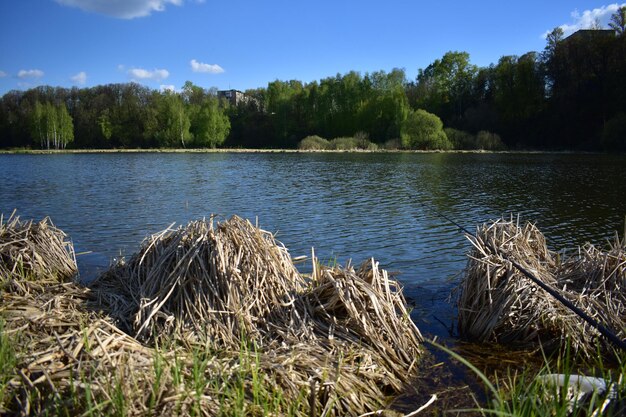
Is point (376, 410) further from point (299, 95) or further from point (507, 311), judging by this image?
point (299, 95)

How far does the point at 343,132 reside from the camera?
10562cm

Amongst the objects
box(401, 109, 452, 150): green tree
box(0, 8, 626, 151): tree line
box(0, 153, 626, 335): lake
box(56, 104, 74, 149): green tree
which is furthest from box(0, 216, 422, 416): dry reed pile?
box(56, 104, 74, 149): green tree

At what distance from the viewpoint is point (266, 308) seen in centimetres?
543

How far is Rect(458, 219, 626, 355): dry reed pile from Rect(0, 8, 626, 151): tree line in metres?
67.1

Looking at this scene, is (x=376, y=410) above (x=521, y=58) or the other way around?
the other way around

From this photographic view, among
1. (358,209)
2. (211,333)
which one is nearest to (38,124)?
(358,209)

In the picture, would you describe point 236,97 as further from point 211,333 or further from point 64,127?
point 211,333

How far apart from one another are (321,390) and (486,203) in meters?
19.0

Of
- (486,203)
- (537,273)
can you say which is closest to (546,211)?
(486,203)

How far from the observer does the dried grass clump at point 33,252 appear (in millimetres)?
7027

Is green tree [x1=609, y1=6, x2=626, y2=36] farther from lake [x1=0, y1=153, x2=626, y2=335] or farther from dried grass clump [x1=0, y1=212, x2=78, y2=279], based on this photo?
dried grass clump [x1=0, y1=212, x2=78, y2=279]

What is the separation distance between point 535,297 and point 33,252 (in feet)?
23.5

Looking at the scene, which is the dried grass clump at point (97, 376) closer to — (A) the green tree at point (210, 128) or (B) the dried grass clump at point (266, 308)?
(B) the dried grass clump at point (266, 308)

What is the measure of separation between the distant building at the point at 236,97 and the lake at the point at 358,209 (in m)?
96.5
